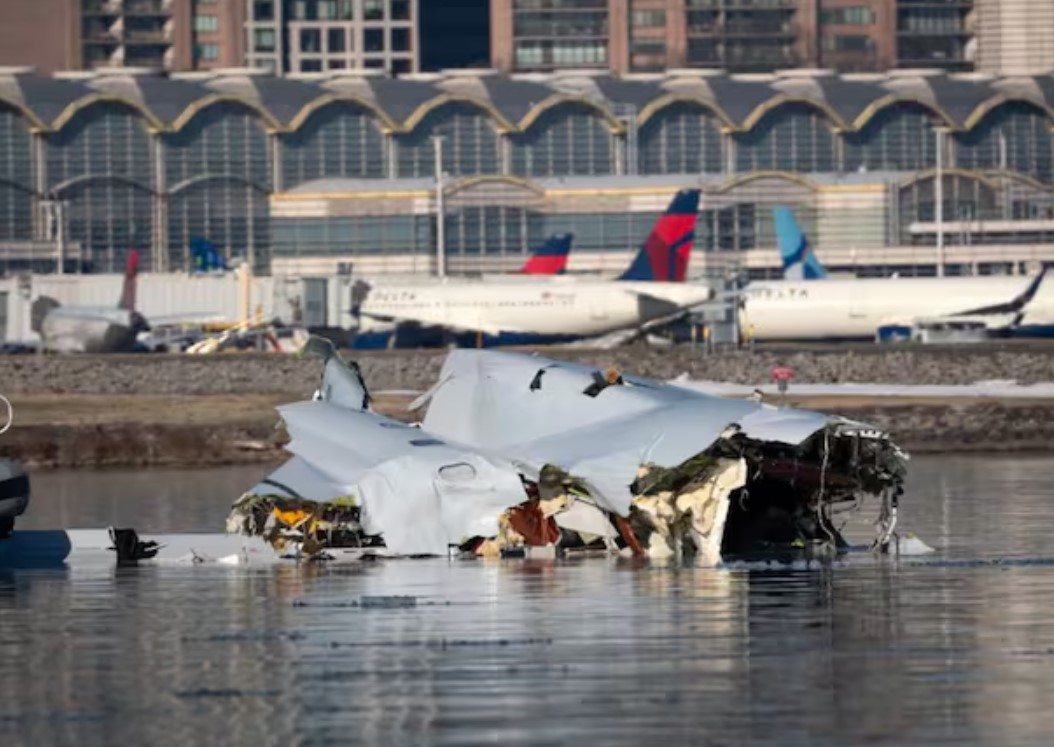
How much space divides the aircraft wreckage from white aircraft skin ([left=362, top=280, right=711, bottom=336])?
9839cm

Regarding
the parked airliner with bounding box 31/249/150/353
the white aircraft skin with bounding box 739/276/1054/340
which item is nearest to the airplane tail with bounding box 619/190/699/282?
the white aircraft skin with bounding box 739/276/1054/340

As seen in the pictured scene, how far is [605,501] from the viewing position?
37438 millimetres

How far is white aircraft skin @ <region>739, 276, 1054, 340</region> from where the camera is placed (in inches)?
5527

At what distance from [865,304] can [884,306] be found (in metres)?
0.95

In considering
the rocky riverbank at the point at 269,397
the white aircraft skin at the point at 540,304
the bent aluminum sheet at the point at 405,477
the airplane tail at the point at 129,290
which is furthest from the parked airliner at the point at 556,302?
the bent aluminum sheet at the point at 405,477

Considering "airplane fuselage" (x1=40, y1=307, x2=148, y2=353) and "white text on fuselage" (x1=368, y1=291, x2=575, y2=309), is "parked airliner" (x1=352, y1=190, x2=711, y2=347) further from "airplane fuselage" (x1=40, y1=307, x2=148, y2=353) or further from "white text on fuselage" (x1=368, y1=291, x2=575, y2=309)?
"airplane fuselage" (x1=40, y1=307, x2=148, y2=353)

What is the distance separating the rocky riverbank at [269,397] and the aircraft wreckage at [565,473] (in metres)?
30.9

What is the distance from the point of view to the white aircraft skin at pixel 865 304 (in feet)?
461

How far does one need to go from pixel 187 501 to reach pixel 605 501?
17.7 meters

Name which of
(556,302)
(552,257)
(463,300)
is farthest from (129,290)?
(556,302)

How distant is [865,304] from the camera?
462 ft

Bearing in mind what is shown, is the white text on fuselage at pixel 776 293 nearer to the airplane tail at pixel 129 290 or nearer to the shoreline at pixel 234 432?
the airplane tail at pixel 129 290

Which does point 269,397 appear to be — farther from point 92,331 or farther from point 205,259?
point 205,259

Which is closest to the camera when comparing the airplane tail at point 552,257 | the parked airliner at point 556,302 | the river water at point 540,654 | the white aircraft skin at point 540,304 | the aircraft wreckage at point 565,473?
the river water at point 540,654
